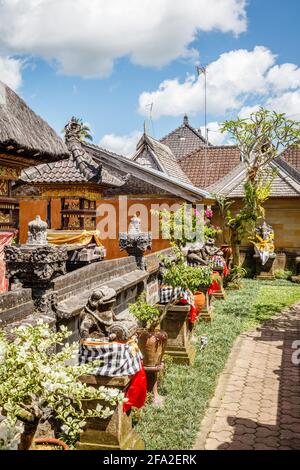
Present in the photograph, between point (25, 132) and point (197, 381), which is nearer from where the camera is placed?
point (25, 132)

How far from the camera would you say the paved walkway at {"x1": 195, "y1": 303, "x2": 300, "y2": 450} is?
613cm

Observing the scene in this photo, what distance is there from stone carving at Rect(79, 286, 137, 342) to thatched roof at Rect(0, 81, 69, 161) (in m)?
2.67

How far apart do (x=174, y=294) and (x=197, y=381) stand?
1.88m

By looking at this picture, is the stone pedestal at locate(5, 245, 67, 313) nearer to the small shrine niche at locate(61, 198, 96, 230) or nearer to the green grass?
the green grass

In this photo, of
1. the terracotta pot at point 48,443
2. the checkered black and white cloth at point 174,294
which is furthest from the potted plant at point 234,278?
the terracotta pot at point 48,443

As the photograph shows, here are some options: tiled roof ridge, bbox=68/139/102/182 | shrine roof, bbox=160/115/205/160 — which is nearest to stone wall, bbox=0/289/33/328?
tiled roof ridge, bbox=68/139/102/182

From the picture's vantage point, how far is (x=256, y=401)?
24.4 ft

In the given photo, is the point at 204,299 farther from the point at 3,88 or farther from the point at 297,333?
the point at 3,88

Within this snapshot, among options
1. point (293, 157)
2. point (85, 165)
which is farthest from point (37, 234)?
point (293, 157)

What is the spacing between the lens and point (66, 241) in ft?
40.2

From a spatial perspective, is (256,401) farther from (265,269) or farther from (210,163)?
(210,163)

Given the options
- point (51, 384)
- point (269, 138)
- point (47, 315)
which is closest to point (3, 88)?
point (47, 315)

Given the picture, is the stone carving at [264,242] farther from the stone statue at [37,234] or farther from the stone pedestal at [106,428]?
the stone pedestal at [106,428]
